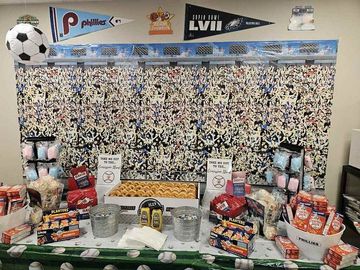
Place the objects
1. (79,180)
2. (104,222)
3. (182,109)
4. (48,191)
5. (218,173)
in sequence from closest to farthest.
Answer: (104,222) < (48,191) < (79,180) < (218,173) < (182,109)

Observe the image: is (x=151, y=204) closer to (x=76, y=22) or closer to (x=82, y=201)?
(x=82, y=201)

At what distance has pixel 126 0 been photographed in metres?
2.73

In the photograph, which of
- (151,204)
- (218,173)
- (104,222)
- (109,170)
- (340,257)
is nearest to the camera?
(340,257)

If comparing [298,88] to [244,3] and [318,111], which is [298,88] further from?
[244,3]

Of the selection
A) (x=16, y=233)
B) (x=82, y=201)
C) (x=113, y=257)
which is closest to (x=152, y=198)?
(x=113, y=257)

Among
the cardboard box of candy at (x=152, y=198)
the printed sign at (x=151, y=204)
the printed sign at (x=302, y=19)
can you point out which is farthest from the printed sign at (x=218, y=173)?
the printed sign at (x=302, y=19)

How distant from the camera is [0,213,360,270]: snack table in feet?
5.18

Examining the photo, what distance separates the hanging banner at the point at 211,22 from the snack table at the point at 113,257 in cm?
204

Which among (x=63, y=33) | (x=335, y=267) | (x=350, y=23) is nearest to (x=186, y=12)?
(x=63, y=33)

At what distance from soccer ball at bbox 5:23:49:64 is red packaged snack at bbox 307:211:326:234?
248cm

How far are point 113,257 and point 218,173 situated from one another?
129 cm

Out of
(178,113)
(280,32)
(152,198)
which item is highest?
(280,32)

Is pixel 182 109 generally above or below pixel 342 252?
above

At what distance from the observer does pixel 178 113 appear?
9.21 ft
